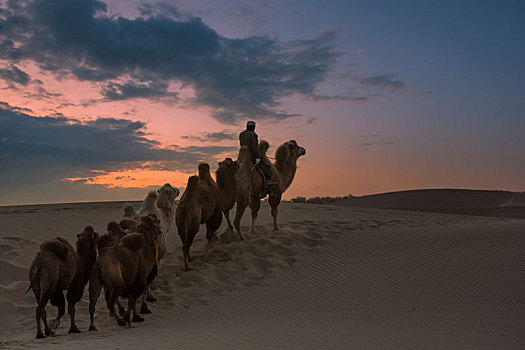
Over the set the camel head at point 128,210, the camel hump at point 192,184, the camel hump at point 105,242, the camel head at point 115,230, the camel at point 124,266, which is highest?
the camel hump at point 192,184

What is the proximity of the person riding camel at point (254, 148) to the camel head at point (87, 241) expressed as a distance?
5.95 metres

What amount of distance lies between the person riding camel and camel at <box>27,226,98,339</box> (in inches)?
238

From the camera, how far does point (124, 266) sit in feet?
22.7

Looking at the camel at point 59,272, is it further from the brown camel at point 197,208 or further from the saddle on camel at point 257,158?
the saddle on camel at point 257,158

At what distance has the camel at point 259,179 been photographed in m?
12.3

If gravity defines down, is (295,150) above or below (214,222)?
above

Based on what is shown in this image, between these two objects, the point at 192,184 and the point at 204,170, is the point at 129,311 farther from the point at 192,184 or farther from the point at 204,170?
the point at 204,170

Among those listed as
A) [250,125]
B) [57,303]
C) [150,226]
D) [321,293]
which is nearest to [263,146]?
[250,125]

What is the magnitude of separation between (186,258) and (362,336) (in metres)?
5.28

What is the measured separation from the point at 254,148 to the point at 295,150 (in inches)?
104

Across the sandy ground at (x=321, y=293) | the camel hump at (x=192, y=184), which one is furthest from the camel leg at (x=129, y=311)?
the camel hump at (x=192, y=184)

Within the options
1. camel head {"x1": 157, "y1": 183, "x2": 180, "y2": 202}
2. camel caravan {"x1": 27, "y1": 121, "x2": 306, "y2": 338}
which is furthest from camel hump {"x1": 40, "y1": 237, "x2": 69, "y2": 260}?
camel head {"x1": 157, "y1": 183, "x2": 180, "y2": 202}

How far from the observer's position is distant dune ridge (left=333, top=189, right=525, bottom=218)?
121 feet

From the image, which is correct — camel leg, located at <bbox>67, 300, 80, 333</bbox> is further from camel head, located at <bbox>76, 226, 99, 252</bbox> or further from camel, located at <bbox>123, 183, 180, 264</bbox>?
camel, located at <bbox>123, 183, 180, 264</bbox>
